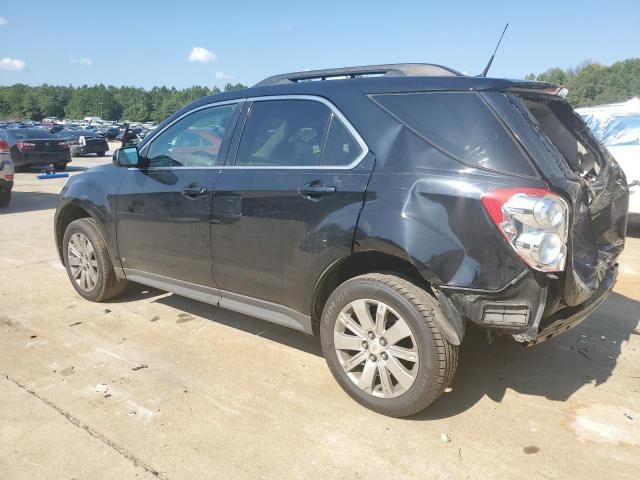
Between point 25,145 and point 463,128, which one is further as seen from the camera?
point 25,145

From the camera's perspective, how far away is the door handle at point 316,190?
118 inches

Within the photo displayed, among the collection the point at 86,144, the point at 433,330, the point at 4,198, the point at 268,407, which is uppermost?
the point at 433,330

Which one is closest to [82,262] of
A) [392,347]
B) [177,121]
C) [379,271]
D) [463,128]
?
[177,121]

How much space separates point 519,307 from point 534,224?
0.41 m

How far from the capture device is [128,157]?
13.8 feet

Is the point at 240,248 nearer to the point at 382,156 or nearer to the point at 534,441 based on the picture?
the point at 382,156

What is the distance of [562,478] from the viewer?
2414 millimetres

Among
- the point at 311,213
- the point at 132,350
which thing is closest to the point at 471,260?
the point at 311,213

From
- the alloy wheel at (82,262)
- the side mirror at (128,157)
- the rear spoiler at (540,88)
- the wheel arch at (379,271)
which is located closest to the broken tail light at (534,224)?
the wheel arch at (379,271)

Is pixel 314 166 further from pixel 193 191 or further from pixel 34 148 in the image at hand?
pixel 34 148

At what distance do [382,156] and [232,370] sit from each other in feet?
5.73

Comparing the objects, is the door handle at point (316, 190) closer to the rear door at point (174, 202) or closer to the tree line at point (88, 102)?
the rear door at point (174, 202)

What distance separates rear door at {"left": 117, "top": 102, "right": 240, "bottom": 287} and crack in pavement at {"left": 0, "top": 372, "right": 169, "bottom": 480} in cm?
123

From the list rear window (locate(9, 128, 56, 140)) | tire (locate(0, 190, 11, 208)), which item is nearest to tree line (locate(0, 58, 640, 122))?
rear window (locate(9, 128, 56, 140))
